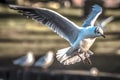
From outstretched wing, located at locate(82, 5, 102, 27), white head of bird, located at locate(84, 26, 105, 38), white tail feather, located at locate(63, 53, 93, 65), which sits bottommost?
white tail feather, located at locate(63, 53, 93, 65)

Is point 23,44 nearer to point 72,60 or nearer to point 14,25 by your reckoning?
point 14,25

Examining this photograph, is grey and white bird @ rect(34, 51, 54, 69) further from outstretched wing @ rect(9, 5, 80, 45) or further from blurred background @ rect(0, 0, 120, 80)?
outstretched wing @ rect(9, 5, 80, 45)

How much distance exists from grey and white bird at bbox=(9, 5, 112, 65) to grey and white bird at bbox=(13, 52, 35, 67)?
4.48 metres

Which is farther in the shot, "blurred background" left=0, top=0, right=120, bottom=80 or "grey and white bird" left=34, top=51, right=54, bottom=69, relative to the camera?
"blurred background" left=0, top=0, right=120, bottom=80

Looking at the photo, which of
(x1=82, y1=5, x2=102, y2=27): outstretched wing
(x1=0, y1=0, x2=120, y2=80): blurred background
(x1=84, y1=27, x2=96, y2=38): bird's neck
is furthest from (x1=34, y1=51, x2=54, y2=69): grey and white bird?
(x1=84, y1=27, x2=96, y2=38): bird's neck

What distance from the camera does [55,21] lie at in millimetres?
1335

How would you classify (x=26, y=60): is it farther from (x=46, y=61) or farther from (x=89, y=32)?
(x=89, y=32)

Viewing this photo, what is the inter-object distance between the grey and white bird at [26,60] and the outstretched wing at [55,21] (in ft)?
14.7

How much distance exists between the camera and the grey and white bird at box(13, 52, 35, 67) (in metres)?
5.89

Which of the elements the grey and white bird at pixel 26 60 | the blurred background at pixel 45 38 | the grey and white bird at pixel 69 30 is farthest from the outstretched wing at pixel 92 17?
the grey and white bird at pixel 26 60

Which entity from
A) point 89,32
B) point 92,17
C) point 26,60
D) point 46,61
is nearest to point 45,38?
point 26,60

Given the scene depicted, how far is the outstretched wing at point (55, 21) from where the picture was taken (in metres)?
1.30

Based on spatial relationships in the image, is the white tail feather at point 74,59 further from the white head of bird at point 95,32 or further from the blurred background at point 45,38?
the blurred background at point 45,38

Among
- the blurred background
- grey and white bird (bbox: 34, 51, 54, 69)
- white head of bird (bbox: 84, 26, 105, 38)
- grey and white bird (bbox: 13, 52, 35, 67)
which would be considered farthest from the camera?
the blurred background
